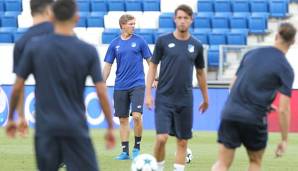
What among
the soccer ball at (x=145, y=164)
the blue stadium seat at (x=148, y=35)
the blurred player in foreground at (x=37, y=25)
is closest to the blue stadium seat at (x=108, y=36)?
the blue stadium seat at (x=148, y=35)

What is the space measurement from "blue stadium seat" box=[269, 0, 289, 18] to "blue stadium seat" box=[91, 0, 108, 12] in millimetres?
5647

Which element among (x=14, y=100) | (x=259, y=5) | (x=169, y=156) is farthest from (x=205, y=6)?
(x=14, y=100)

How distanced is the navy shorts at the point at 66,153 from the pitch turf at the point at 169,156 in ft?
17.7

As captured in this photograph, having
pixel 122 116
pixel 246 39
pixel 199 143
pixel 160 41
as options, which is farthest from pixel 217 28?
pixel 160 41

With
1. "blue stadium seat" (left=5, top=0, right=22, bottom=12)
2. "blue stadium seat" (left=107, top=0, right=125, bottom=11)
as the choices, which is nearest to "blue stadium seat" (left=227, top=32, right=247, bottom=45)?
"blue stadium seat" (left=107, top=0, right=125, bottom=11)

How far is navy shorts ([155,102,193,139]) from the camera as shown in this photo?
11531mm

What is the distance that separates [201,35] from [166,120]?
1633 cm

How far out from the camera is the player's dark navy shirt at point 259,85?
9.25 m

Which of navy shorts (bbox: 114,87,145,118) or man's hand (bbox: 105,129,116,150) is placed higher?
man's hand (bbox: 105,129,116,150)

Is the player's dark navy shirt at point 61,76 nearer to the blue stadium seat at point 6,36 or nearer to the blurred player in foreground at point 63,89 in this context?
the blurred player in foreground at point 63,89

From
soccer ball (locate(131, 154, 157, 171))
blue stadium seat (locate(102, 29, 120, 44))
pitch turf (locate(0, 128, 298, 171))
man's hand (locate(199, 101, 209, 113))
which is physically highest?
man's hand (locate(199, 101, 209, 113))

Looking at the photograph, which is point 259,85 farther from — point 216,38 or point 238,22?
point 238,22

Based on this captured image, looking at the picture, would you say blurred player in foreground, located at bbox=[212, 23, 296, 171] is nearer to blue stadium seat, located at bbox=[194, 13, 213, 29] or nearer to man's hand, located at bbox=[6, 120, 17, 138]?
Answer: man's hand, located at bbox=[6, 120, 17, 138]

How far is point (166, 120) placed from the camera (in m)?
11.5
